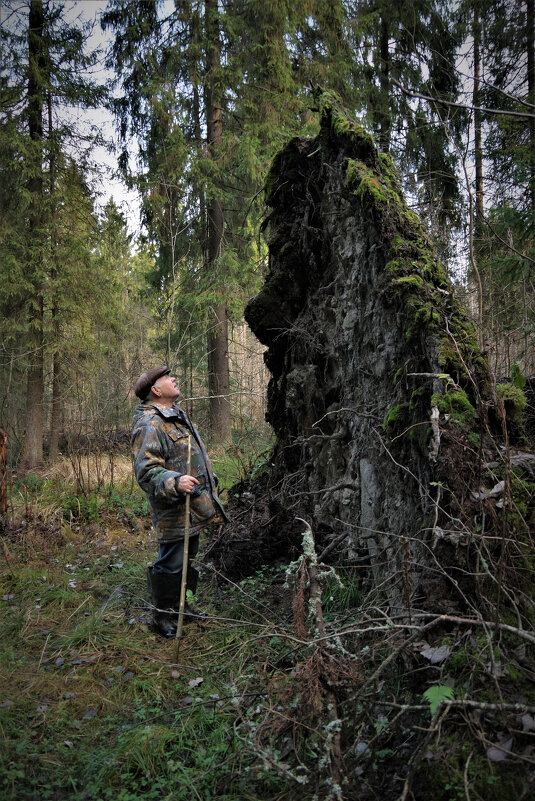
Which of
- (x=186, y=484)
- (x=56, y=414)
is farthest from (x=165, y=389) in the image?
(x=56, y=414)

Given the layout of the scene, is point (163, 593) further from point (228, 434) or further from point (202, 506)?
point (228, 434)

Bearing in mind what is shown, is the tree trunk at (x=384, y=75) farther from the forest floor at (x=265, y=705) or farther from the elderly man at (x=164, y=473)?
the forest floor at (x=265, y=705)

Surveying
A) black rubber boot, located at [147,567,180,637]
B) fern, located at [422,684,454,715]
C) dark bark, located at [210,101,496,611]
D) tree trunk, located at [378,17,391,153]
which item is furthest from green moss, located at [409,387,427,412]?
tree trunk, located at [378,17,391,153]

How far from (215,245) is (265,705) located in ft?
38.8

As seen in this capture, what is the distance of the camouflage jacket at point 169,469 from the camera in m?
4.12

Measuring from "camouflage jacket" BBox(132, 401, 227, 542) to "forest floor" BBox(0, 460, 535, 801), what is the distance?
911mm

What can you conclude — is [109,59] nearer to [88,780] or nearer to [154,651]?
[154,651]

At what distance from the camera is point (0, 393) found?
13625 mm

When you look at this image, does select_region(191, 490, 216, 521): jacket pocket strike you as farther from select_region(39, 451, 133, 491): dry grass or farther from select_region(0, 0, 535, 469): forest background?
select_region(0, 0, 535, 469): forest background

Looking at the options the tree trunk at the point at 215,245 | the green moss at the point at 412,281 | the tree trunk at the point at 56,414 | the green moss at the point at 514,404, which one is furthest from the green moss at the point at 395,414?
the tree trunk at the point at 56,414

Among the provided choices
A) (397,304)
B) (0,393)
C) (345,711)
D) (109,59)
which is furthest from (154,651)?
(109,59)

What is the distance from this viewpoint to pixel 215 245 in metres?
13.0

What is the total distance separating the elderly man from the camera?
13.9 feet

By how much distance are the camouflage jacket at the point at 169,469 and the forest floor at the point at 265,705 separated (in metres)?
0.91
